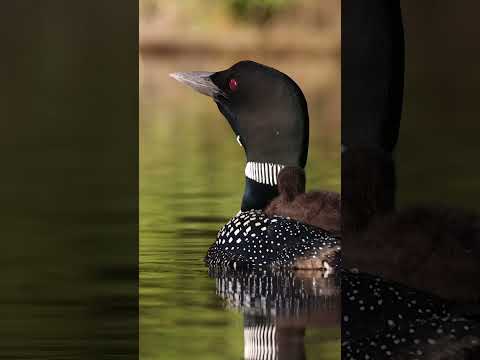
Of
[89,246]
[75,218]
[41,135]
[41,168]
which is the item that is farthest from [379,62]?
[41,135]

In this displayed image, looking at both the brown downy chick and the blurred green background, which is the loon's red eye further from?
the blurred green background

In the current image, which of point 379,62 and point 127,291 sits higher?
point 379,62

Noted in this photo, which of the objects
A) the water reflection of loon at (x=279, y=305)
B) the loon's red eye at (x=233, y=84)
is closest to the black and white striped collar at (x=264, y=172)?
the loon's red eye at (x=233, y=84)

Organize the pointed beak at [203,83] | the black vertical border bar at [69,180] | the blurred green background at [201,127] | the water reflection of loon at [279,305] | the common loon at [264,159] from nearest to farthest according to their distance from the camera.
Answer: the water reflection of loon at [279,305]
the black vertical border bar at [69,180]
the common loon at [264,159]
the blurred green background at [201,127]
the pointed beak at [203,83]

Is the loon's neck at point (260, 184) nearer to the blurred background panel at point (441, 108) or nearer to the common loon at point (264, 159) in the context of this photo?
the common loon at point (264, 159)

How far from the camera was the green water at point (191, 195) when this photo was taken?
14.5 feet

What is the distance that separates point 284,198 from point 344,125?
→ 1.66m

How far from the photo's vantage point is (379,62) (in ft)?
12.7

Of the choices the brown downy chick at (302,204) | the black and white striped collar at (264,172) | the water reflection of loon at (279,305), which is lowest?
the water reflection of loon at (279,305)

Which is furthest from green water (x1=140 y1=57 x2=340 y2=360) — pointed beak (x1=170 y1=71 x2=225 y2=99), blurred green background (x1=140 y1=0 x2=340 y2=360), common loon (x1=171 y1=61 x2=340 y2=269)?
pointed beak (x1=170 y1=71 x2=225 y2=99)

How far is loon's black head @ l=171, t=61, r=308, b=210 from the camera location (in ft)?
18.0

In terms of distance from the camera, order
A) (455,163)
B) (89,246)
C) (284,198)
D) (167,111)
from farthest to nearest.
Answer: (167,111)
(89,246)
(284,198)
(455,163)

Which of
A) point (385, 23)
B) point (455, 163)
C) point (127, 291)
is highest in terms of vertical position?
point (385, 23)

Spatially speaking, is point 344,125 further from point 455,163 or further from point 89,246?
point 89,246
